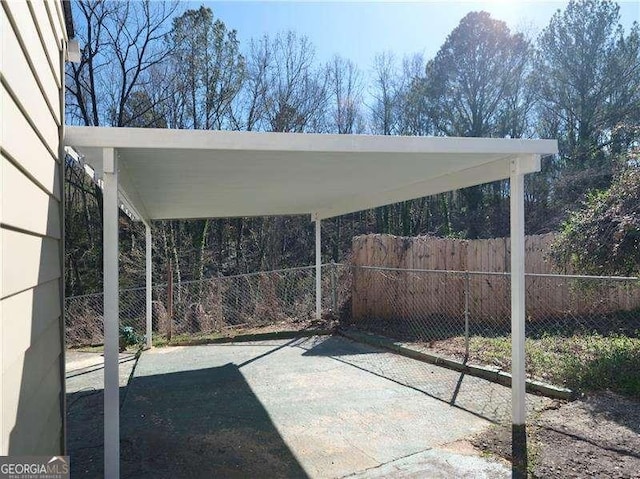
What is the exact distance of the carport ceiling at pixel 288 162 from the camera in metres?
2.79

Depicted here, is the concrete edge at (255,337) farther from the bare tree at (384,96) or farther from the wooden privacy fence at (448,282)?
the bare tree at (384,96)

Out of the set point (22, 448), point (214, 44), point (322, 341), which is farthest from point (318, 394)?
point (214, 44)

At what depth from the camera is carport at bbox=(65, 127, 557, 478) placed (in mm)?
2695

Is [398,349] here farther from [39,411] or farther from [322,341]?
[39,411]

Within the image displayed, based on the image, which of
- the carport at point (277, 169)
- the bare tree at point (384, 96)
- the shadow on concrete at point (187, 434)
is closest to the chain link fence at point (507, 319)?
the carport at point (277, 169)

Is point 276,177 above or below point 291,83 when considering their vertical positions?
below

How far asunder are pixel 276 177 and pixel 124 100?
9.87 metres

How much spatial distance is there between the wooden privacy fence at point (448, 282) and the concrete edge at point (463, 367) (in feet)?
3.38

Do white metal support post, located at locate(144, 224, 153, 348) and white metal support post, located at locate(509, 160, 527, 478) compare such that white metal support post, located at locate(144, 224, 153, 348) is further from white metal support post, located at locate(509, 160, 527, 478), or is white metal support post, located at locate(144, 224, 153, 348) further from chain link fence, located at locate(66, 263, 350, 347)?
white metal support post, located at locate(509, 160, 527, 478)

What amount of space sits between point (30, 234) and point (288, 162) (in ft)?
6.73

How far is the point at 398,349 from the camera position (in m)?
6.25

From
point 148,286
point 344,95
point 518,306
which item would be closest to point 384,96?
point 344,95

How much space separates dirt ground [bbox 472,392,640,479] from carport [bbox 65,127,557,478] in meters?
0.19

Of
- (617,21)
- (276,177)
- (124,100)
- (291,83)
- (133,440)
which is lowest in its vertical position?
(133,440)
